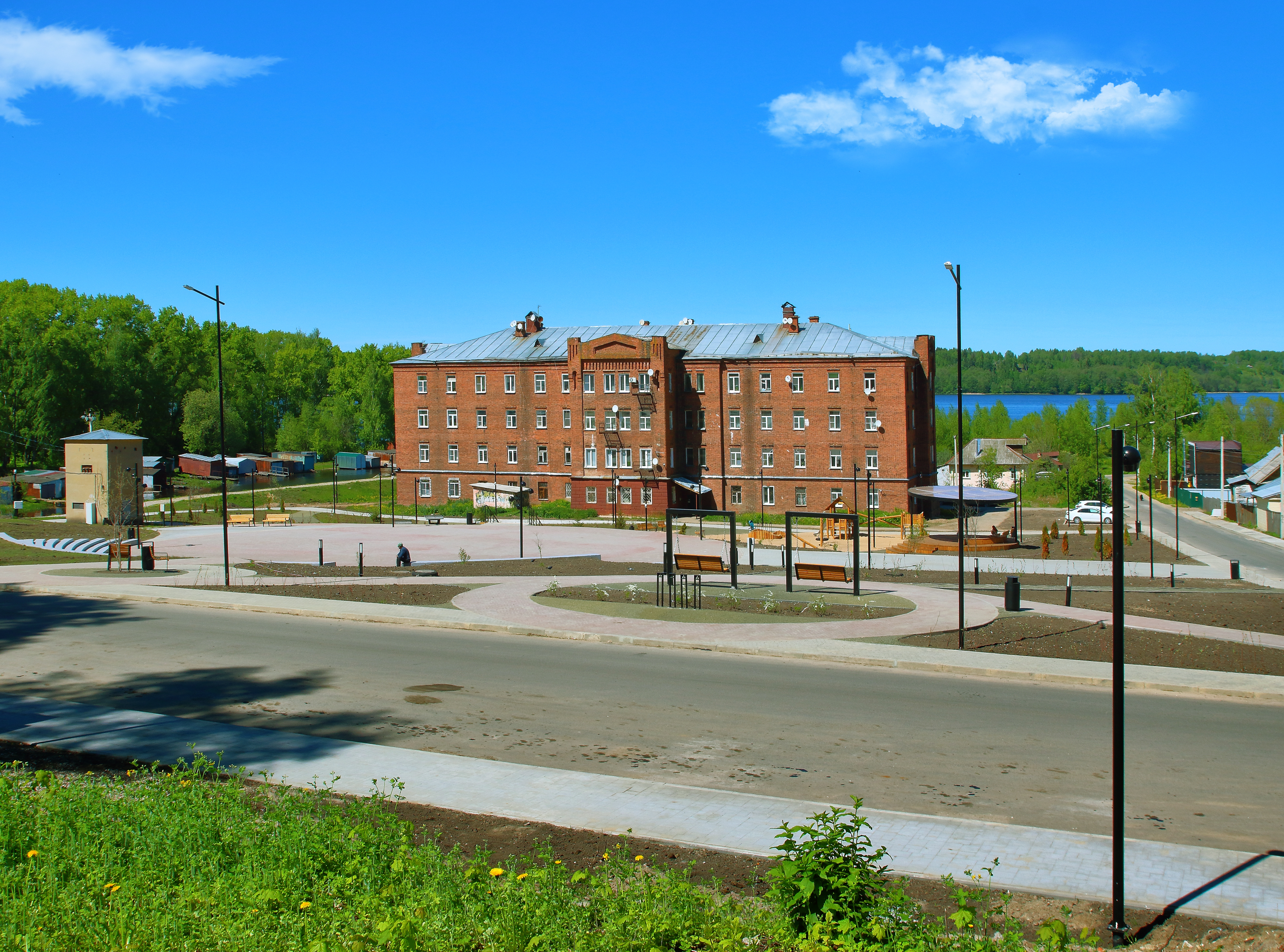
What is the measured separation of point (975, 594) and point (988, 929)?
19.6 metres

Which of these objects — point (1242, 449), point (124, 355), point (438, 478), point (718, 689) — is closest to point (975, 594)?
point (718, 689)

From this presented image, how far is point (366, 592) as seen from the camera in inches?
1006

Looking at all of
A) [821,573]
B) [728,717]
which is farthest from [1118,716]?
[821,573]

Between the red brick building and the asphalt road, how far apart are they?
1820 inches

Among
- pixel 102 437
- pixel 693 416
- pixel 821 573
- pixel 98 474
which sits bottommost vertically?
pixel 821 573

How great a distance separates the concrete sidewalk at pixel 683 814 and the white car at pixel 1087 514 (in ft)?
166

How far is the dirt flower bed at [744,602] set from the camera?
21.5 m

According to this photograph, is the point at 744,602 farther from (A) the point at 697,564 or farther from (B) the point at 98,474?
(B) the point at 98,474

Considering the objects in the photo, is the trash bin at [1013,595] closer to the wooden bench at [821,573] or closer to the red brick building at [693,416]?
the wooden bench at [821,573]

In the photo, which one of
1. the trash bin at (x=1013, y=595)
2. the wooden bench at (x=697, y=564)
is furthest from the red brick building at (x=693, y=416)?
the trash bin at (x=1013, y=595)

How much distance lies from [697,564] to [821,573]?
3362 millimetres

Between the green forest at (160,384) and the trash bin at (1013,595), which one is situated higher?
the green forest at (160,384)

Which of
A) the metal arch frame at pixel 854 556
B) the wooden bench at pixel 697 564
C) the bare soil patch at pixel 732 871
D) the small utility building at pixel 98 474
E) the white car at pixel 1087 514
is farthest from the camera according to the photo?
the white car at pixel 1087 514

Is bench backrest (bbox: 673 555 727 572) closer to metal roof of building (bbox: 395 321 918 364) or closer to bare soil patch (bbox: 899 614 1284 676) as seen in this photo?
bare soil patch (bbox: 899 614 1284 676)
